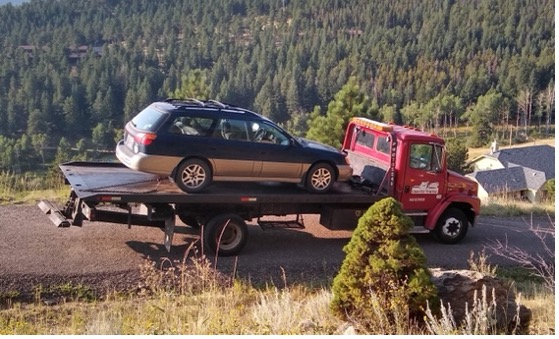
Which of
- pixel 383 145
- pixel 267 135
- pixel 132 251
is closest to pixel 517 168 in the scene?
pixel 383 145

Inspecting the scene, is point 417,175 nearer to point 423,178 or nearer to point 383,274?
point 423,178

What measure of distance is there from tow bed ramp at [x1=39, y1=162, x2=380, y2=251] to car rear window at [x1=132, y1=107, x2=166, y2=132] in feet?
2.92

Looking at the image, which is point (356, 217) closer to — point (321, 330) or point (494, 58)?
point (321, 330)

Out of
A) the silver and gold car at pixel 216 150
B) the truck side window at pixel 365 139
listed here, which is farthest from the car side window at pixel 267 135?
the truck side window at pixel 365 139

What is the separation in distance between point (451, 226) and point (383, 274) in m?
5.43

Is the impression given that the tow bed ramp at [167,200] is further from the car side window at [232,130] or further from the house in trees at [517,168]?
the house in trees at [517,168]

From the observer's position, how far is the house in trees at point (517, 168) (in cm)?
5441

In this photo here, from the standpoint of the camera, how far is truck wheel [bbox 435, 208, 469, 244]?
37.8 ft

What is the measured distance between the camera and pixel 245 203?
9820mm

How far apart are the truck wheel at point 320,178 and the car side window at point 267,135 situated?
694mm

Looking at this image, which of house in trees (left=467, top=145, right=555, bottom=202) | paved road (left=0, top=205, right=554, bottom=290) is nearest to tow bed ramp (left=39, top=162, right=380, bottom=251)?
paved road (left=0, top=205, right=554, bottom=290)

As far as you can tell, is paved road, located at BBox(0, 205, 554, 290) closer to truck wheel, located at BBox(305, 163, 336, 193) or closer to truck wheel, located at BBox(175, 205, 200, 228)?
truck wheel, located at BBox(175, 205, 200, 228)

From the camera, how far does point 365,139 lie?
38.5 feet

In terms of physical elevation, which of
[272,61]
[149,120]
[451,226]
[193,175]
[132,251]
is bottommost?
[132,251]
